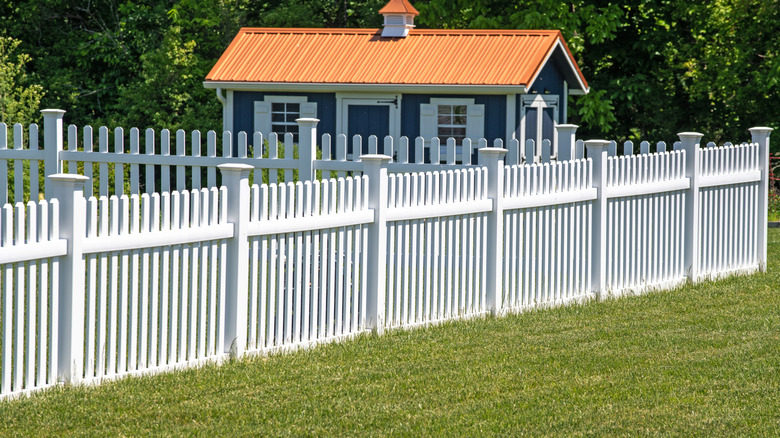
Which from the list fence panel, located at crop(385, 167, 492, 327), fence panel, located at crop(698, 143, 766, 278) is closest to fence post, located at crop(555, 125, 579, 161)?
fence panel, located at crop(698, 143, 766, 278)

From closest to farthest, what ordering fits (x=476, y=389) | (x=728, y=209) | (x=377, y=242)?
(x=476, y=389) < (x=377, y=242) < (x=728, y=209)

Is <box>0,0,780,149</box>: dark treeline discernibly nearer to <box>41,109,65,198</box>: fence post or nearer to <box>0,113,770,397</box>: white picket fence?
<box>41,109,65,198</box>: fence post

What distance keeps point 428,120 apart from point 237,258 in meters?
14.3

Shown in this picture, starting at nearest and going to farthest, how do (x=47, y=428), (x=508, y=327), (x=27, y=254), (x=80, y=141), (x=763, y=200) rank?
(x=47, y=428), (x=27, y=254), (x=508, y=327), (x=763, y=200), (x=80, y=141)

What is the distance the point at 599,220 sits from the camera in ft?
31.1

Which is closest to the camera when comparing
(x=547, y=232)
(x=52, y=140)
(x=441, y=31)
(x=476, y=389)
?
(x=476, y=389)

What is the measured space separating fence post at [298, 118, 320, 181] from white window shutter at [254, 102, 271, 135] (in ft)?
34.0

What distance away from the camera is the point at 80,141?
25.9 m

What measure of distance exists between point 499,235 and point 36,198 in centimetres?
555

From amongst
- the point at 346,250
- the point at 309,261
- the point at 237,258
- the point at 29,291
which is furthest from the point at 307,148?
the point at 29,291

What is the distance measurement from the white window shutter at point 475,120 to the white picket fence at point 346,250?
31.9 feet

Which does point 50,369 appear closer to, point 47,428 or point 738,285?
point 47,428

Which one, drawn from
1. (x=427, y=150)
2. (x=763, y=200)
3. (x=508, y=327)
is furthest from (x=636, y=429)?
(x=427, y=150)

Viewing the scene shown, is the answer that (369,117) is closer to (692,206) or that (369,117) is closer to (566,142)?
(566,142)
